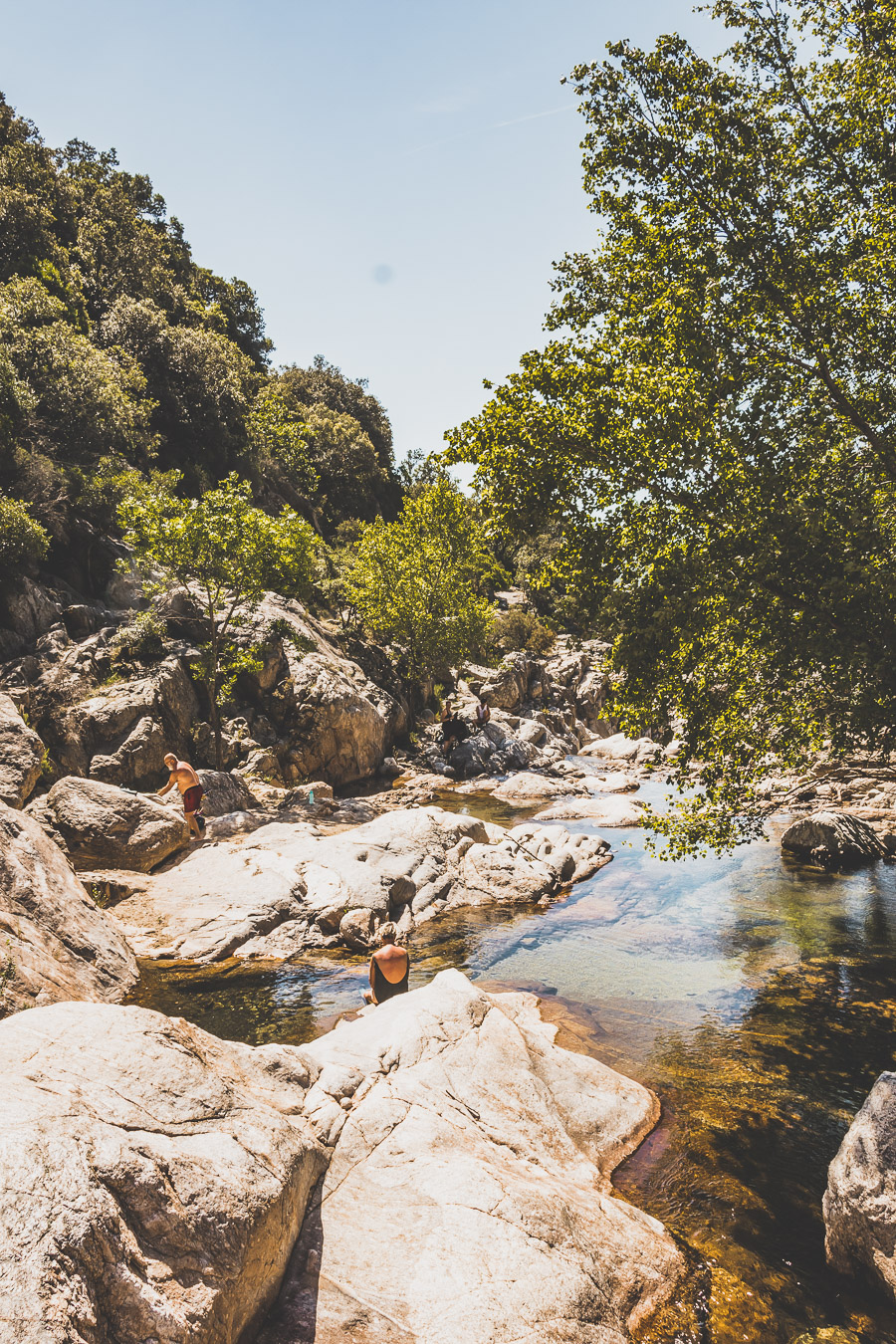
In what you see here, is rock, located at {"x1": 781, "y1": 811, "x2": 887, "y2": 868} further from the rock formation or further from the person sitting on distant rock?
the person sitting on distant rock

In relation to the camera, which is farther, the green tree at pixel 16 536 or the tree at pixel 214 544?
the green tree at pixel 16 536

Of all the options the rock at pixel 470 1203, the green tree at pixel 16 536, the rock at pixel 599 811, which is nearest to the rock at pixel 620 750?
the rock at pixel 599 811

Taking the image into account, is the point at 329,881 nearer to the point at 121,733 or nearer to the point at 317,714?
the point at 121,733

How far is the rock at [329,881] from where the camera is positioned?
40.3 feet

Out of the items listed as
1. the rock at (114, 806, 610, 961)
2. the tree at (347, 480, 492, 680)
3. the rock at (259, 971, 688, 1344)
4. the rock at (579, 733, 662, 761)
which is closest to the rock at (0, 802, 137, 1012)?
the rock at (114, 806, 610, 961)

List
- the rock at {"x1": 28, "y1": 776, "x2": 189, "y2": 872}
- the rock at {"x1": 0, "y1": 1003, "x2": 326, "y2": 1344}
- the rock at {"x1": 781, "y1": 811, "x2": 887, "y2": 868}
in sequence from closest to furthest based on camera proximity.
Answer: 1. the rock at {"x1": 0, "y1": 1003, "x2": 326, "y2": 1344}
2. the rock at {"x1": 28, "y1": 776, "x2": 189, "y2": 872}
3. the rock at {"x1": 781, "y1": 811, "x2": 887, "y2": 868}

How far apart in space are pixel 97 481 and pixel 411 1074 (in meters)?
27.3

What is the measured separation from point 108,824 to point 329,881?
203 inches

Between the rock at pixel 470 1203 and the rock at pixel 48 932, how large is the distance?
11.3ft

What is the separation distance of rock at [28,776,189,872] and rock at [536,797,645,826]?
533 inches

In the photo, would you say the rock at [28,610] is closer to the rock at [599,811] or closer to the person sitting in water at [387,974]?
the person sitting in water at [387,974]

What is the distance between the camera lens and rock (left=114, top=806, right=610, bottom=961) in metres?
12.3

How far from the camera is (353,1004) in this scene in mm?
10578

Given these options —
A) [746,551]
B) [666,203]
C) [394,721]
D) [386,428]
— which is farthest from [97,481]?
[386,428]
